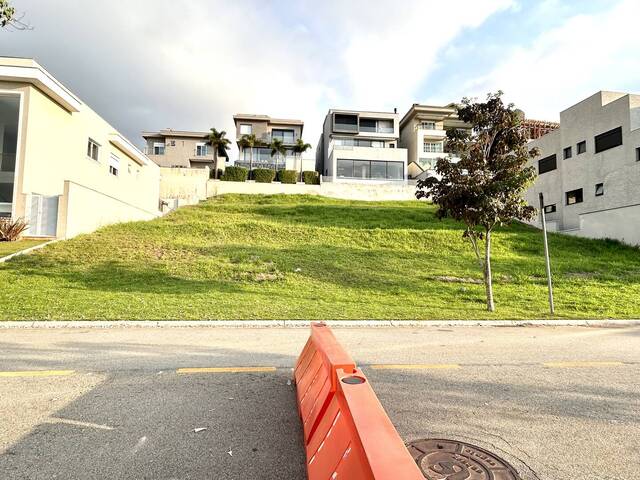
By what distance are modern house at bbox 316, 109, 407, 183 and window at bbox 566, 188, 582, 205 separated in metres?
18.4

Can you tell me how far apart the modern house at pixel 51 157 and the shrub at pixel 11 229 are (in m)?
0.44

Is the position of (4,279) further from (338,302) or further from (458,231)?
(458,231)

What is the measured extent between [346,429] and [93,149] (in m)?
25.5

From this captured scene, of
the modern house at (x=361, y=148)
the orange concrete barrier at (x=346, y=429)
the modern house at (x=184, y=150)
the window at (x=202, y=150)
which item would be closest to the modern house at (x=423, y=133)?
the modern house at (x=361, y=148)

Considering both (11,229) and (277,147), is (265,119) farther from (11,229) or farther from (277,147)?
(11,229)

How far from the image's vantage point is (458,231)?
23.2 m

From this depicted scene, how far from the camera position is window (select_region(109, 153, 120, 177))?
82.3ft

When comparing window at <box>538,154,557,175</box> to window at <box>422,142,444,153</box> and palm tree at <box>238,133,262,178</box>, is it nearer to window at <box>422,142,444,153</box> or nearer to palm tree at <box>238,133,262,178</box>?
window at <box>422,142,444,153</box>

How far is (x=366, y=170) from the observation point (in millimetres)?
45781

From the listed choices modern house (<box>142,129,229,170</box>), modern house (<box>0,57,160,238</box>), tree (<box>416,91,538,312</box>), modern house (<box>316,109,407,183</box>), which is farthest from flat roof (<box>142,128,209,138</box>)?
tree (<box>416,91,538,312</box>)

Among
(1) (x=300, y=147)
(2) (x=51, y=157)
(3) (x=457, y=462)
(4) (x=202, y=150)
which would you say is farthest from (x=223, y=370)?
(4) (x=202, y=150)

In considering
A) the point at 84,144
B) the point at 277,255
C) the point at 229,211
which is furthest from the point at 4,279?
the point at 229,211

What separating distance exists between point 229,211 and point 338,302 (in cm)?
2067

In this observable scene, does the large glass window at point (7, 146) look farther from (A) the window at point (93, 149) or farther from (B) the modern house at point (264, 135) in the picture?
(B) the modern house at point (264, 135)
